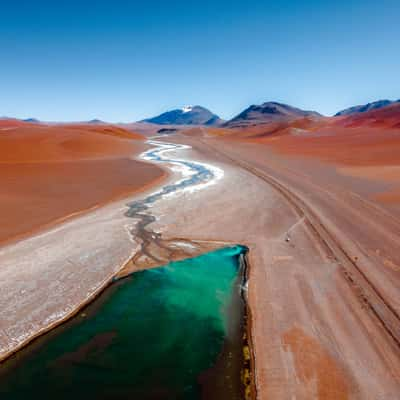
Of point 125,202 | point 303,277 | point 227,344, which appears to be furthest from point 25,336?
point 125,202

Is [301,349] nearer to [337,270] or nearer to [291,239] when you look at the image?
[337,270]

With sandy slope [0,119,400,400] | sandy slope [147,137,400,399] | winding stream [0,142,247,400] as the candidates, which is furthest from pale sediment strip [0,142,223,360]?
sandy slope [147,137,400,399]

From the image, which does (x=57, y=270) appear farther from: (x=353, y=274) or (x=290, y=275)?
(x=353, y=274)

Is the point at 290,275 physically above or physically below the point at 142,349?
above

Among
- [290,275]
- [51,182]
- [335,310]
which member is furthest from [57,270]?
[51,182]

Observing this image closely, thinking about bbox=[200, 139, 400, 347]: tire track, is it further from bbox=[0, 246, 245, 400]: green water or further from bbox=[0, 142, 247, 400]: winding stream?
Answer: bbox=[0, 246, 245, 400]: green water

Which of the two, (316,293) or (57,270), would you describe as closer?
(316,293)

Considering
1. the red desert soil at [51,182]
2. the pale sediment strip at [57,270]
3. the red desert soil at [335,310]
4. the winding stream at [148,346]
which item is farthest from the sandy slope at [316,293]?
the red desert soil at [51,182]

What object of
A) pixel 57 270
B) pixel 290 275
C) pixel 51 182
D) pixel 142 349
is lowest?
pixel 142 349
